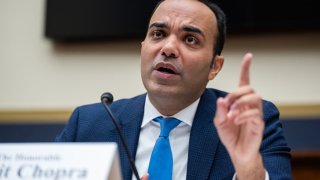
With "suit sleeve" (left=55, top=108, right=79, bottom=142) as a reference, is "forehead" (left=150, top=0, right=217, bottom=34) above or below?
above

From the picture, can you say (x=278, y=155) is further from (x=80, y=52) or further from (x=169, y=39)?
(x=80, y=52)

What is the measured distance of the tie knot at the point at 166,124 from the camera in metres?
1.63

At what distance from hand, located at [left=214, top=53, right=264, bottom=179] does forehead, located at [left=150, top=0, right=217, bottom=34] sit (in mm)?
604

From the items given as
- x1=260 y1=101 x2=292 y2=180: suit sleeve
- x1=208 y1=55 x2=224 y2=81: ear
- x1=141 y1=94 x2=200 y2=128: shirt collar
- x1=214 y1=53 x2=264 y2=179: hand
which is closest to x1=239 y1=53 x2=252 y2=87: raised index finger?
x1=214 y1=53 x2=264 y2=179: hand

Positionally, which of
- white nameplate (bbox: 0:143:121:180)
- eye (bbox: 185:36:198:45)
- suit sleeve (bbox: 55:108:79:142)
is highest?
eye (bbox: 185:36:198:45)

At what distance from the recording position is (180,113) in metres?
1.75

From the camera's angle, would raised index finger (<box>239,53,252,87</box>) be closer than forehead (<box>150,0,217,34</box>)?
Yes

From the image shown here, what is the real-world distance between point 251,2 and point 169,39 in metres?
1.13

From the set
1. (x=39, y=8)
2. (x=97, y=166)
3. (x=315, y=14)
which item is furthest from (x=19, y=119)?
(x=97, y=166)

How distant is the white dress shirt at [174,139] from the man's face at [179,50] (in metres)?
0.09

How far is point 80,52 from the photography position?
2951 millimetres

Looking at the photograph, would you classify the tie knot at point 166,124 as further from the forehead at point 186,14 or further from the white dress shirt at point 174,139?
the forehead at point 186,14

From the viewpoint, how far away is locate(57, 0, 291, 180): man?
5.19 ft

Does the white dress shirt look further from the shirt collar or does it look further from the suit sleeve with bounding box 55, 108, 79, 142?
the suit sleeve with bounding box 55, 108, 79, 142
